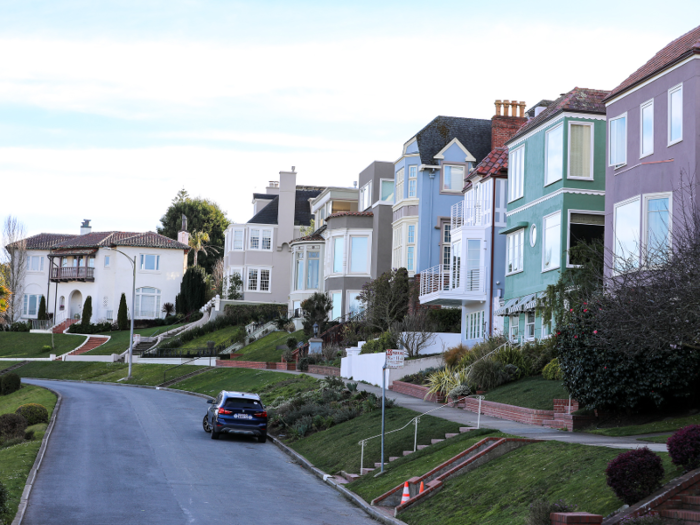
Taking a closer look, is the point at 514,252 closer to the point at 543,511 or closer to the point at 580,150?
the point at 580,150

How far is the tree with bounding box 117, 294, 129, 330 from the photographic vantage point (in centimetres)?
7350

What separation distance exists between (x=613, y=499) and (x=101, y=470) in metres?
11.9

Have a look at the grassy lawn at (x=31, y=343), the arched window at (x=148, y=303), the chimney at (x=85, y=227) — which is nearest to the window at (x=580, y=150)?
the grassy lawn at (x=31, y=343)

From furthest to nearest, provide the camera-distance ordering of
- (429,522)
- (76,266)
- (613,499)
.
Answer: (76,266), (429,522), (613,499)

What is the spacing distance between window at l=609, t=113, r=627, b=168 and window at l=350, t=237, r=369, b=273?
28626 millimetres

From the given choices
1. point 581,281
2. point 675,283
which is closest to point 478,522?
point 675,283

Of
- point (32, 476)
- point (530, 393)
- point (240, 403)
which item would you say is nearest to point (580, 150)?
point (530, 393)

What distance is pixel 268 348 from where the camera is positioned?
168ft

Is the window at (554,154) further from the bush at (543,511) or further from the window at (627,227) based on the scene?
the bush at (543,511)

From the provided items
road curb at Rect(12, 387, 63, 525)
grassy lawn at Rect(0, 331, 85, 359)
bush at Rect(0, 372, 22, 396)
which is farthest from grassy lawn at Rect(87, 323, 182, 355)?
road curb at Rect(12, 387, 63, 525)

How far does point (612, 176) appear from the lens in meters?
23.7

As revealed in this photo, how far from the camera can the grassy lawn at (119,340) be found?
62.3 metres

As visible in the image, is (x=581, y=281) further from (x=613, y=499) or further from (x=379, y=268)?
(x=379, y=268)

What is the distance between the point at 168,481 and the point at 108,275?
62.8 m
